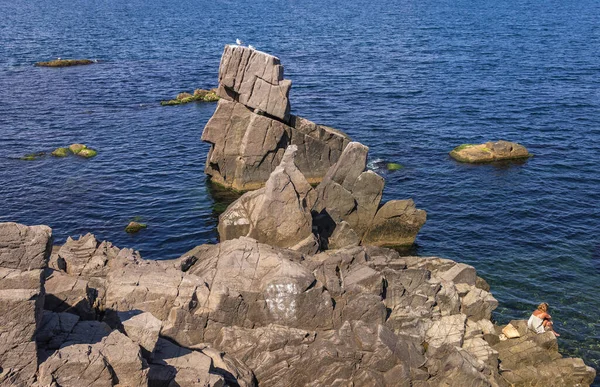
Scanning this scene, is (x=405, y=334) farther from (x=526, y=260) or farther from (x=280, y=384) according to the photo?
(x=526, y=260)

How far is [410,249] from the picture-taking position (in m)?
50.8

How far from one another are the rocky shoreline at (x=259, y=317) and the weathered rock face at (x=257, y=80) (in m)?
15.5

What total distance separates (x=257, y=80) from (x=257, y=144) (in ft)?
20.1

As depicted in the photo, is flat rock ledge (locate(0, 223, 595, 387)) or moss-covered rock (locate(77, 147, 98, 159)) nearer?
flat rock ledge (locate(0, 223, 595, 387))

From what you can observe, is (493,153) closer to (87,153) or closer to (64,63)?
(87,153)

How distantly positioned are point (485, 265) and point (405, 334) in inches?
651

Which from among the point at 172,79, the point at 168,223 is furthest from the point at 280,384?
the point at 172,79

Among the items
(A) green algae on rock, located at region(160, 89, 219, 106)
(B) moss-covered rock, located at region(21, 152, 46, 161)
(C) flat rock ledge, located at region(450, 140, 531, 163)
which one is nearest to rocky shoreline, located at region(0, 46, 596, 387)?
(C) flat rock ledge, located at region(450, 140, 531, 163)

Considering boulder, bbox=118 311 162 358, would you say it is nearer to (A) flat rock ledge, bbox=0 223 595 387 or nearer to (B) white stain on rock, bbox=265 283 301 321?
(A) flat rock ledge, bbox=0 223 595 387

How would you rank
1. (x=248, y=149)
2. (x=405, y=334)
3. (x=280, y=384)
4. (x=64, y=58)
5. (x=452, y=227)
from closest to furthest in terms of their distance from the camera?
(x=280, y=384)
(x=405, y=334)
(x=452, y=227)
(x=248, y=149)
(x=64, y=58)

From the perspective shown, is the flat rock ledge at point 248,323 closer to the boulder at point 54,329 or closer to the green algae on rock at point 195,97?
the boulder at point 54,329

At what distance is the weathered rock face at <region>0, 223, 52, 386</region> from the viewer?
2077 cm

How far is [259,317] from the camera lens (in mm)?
31734

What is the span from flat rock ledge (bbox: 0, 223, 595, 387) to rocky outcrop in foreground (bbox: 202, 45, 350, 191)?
2211 centimetres
